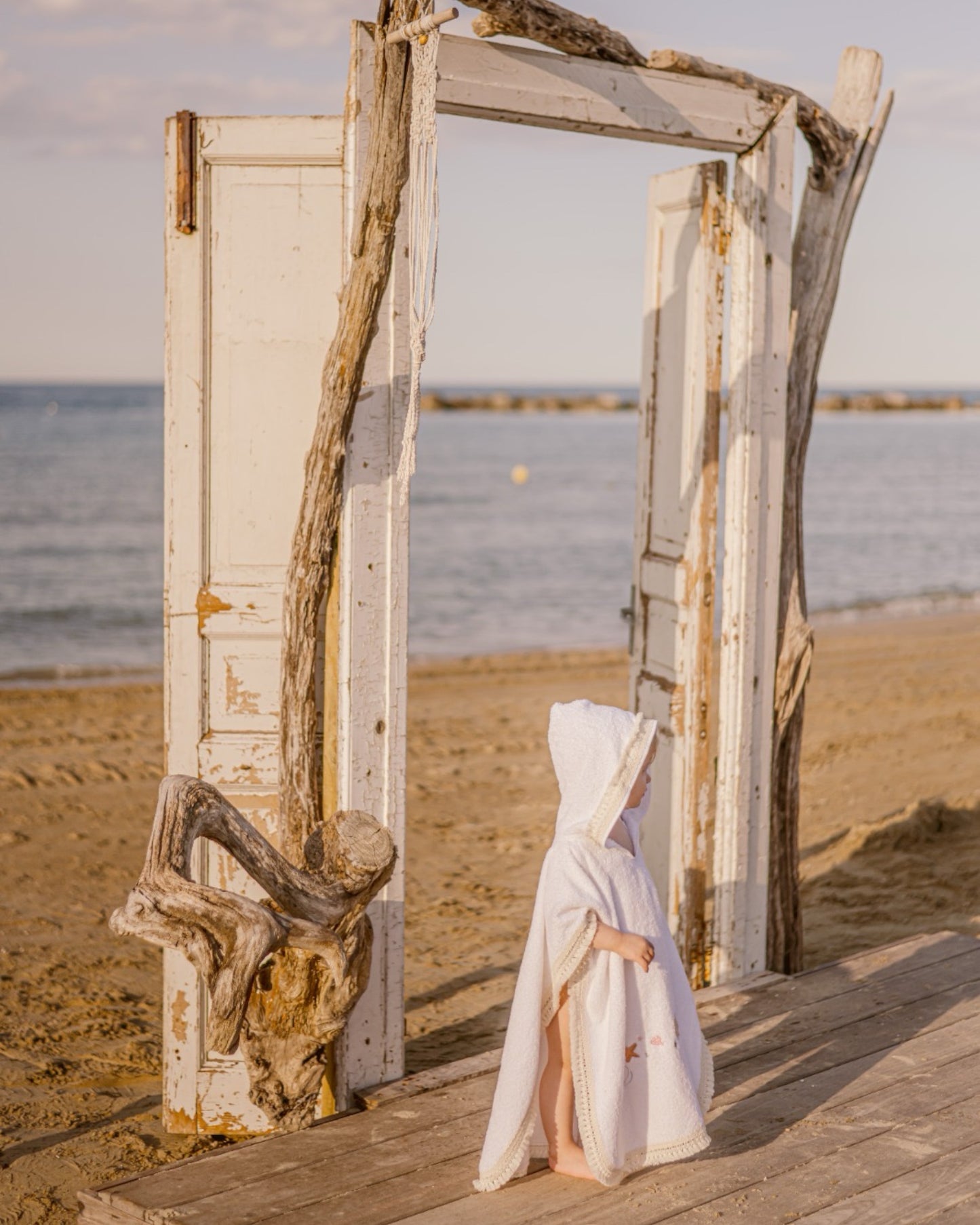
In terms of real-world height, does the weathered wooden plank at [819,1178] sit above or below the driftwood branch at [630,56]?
below

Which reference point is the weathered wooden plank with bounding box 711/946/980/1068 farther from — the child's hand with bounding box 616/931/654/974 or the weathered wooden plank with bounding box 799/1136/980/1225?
the child's hand with bounding box 616/931/654/974

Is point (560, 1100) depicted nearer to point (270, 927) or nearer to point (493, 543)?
point (270, 927)

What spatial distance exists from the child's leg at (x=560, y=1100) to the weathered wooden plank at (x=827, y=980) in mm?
1132

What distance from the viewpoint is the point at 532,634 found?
16.2 metres

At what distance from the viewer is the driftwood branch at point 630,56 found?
4078 mm

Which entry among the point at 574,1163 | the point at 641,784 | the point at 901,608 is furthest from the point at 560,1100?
the point at 901,608

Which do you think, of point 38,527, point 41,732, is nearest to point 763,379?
point 41,732

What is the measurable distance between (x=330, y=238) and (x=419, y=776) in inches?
223

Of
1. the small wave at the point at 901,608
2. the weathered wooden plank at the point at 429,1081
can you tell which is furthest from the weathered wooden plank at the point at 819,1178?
the small wave at the point at 901,608

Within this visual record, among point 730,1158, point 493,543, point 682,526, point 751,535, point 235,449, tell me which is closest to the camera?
point 730,1158

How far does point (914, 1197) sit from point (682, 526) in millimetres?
2537

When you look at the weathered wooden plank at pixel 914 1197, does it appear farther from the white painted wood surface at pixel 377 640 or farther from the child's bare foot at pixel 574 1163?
the white painted wood surface at pixel 377 640

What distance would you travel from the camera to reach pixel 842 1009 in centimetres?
472

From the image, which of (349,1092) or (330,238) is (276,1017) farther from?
(330,238)
